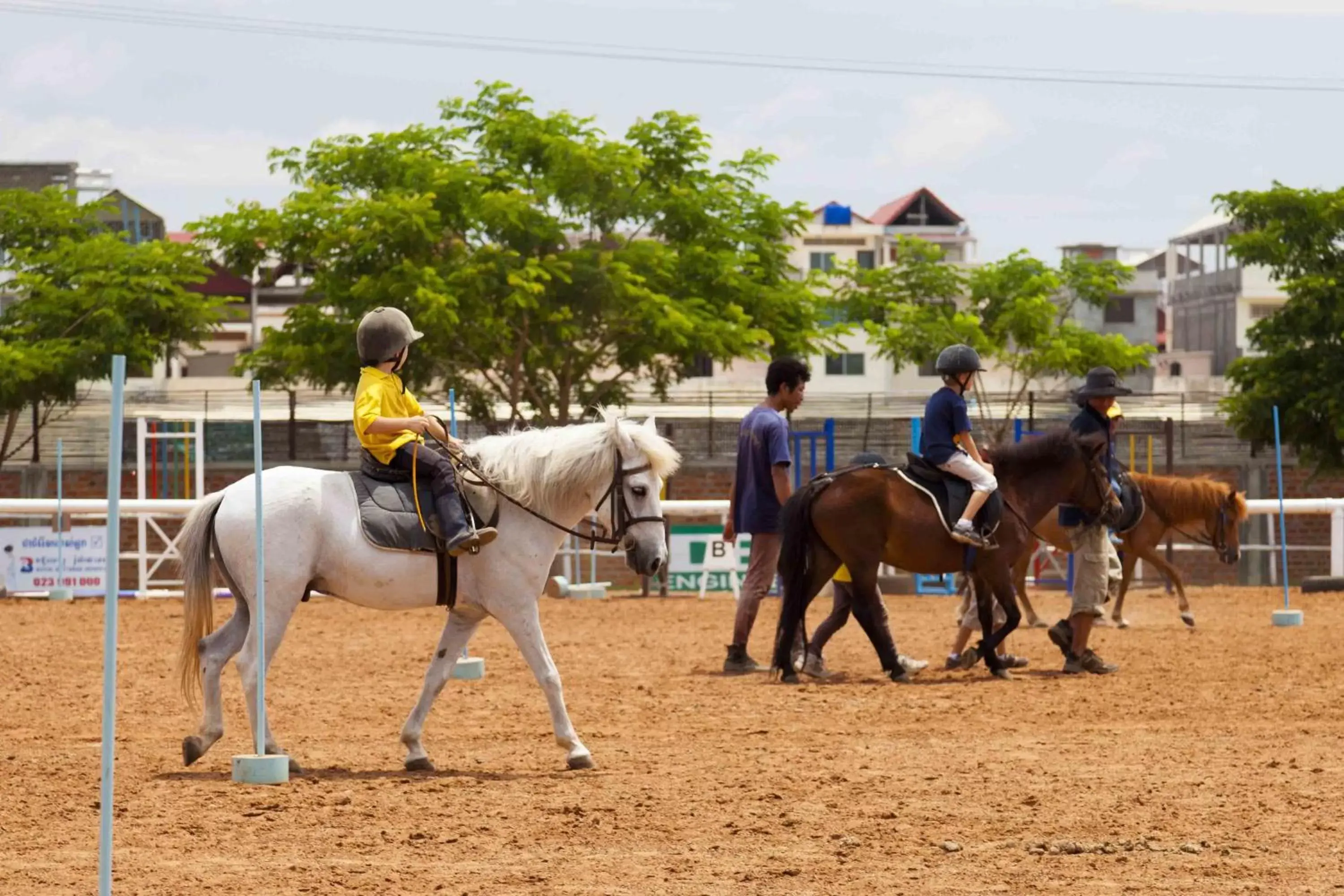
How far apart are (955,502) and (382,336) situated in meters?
4.98

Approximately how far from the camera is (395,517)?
8.95 m

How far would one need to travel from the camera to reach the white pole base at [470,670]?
12898mm

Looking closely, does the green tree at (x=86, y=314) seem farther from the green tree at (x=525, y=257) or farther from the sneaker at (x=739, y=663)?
the sneaker at (x=739, y=663)

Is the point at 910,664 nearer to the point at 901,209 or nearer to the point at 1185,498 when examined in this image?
the point at 1185,498

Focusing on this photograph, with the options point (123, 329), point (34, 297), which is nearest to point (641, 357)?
point (123, 329)

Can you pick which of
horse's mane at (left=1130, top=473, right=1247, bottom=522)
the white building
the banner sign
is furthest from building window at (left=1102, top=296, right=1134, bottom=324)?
horse's mane at (left=1130, top=473, right=1247, bottom=522)

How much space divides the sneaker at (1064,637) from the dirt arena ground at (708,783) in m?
0.19

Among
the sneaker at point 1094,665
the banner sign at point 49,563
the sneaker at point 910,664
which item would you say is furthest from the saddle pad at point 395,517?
the banner sign at point 49,563

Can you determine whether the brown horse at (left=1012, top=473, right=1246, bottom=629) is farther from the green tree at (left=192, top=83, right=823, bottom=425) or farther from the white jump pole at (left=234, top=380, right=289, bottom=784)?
the green tree at (left=192, top=83, right=823, bottom=425)

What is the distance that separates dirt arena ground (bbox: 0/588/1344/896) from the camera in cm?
636

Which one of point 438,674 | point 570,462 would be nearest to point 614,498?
point 570,462

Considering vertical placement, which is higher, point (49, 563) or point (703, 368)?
point (703, 368)

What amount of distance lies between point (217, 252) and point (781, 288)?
1088cm

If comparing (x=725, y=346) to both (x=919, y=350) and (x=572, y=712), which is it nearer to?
(x=919, y=350)
